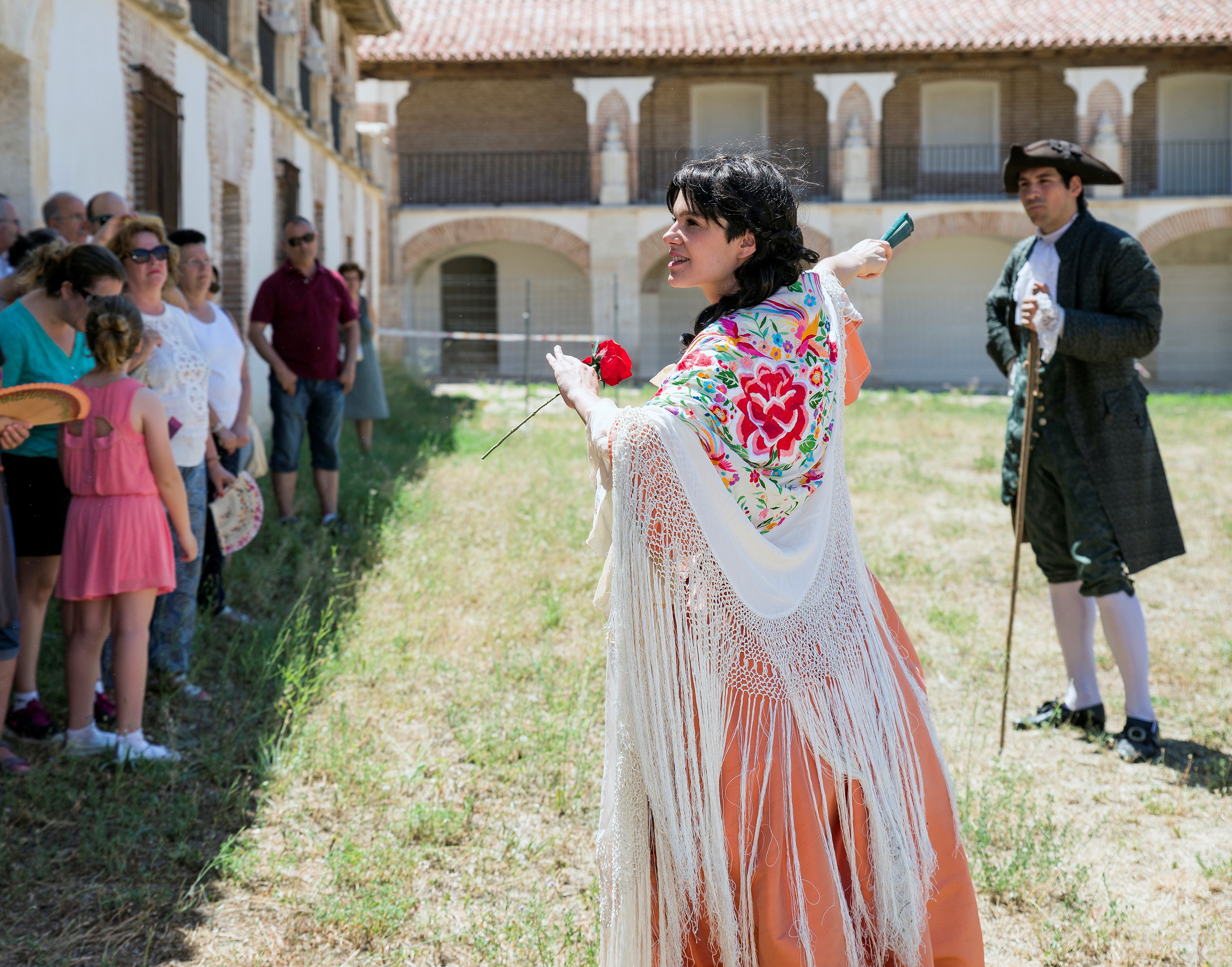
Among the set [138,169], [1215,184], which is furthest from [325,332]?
[1215,184]

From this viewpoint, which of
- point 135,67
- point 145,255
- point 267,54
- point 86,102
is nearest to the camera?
point 145,255

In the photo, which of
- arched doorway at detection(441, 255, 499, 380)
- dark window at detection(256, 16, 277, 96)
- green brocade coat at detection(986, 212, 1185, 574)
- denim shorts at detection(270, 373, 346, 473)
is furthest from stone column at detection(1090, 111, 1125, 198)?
green brocade coat at detection(986, 212, 1185, 574)

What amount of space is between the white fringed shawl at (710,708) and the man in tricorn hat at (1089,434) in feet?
7.13

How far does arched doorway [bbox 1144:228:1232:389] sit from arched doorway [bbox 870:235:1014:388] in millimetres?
3350

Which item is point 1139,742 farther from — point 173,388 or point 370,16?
point 370,16

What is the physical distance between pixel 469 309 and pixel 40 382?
22.3 m

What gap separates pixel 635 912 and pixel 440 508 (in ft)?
20.1

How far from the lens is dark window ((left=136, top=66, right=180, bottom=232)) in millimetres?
8734

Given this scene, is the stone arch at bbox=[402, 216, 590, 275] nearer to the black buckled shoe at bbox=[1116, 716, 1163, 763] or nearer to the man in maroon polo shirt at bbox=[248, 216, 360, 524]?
the man in maroon polo shirt at bbox=[248, 216, 360, 524]

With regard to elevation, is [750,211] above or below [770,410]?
above

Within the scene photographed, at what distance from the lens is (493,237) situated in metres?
23.5

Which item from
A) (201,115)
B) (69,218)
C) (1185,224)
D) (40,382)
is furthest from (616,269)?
(40,382)

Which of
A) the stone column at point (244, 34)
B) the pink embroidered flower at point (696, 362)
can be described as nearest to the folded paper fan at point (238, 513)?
the pink embroidered flower at point (696, 362)

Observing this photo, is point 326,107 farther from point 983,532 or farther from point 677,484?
point 677,484
